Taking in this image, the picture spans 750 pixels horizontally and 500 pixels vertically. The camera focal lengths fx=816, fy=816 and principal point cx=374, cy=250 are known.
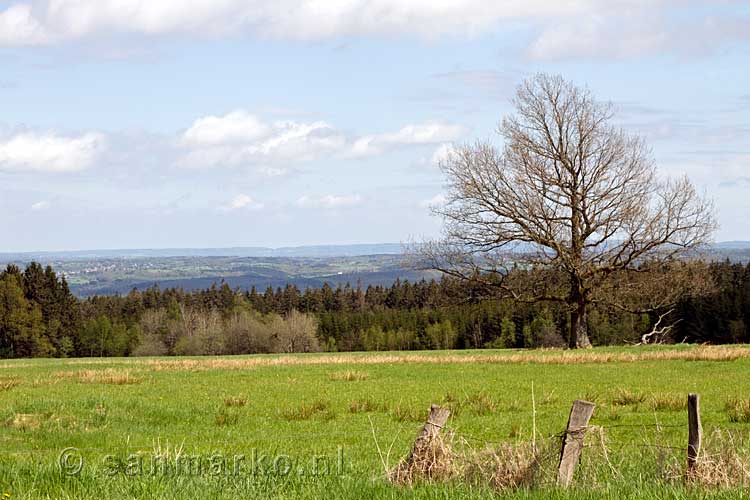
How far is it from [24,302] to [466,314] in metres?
59.6

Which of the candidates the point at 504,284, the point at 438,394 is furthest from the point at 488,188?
the point at 438,394

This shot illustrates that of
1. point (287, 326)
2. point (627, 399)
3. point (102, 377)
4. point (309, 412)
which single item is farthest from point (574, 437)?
point (287, 326)

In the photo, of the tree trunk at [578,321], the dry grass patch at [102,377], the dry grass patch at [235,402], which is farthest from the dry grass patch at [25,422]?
the tree trunk at [578,321]

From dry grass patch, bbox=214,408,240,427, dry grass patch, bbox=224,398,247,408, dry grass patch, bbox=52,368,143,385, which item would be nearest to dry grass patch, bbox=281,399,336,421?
dry grass patch, bbox=214,408,240,427

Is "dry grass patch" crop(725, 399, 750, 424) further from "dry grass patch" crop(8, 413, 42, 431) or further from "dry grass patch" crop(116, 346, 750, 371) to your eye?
"dry grass patch" crop(116, 346, 750, 371)

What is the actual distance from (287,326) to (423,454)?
99.9 m

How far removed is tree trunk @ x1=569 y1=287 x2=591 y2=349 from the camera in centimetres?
3869

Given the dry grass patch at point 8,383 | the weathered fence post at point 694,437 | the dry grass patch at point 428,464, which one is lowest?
the dry grass patch at point 8,383

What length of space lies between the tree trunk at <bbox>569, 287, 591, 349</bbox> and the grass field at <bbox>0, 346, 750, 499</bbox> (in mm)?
5451

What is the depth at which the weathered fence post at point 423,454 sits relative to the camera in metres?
7.87

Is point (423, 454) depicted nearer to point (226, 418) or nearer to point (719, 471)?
point (719, 471)

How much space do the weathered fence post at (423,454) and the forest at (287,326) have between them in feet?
226

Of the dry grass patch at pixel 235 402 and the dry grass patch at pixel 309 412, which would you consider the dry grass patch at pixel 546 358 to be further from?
the dry grass patch at pixel 309 412

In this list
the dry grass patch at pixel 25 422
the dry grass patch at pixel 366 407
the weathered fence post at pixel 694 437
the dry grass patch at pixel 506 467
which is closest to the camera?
the weathered fence post at pixel 694 437
